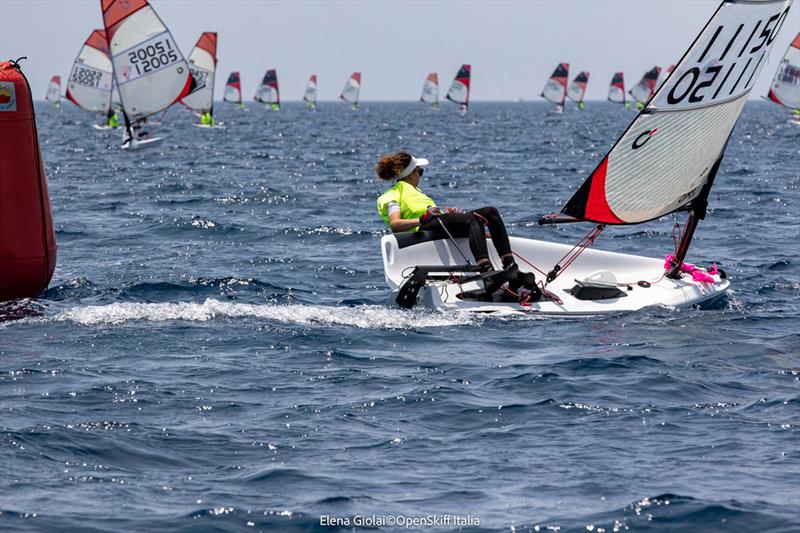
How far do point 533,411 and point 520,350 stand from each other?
5.13 ft

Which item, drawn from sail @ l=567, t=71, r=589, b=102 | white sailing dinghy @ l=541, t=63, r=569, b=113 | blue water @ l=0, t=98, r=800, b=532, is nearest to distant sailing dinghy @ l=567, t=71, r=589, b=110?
sail @ l=567, t=71, r=589, b=102

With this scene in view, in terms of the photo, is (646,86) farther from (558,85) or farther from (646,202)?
(646,202)

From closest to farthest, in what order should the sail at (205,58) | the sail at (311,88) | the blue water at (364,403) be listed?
1. the blue water at (364,403)
2. the sail at (205,58)
3. the sail at (311,88)

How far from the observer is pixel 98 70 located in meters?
44.5

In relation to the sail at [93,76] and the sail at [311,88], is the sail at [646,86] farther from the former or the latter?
the sail at [93,76]

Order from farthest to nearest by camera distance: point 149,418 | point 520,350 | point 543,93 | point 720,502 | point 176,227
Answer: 1. point 543,93
2. point 176,227
3. point 520,350
4. point 149,418
5. point 720,502

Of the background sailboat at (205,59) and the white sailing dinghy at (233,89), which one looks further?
the white sailing dinghy at (233,89)

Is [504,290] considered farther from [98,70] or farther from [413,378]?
[98,70]

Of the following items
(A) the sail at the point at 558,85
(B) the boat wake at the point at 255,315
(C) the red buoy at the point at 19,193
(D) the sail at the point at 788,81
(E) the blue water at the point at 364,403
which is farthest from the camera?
(A) the sail at the point at 558,85

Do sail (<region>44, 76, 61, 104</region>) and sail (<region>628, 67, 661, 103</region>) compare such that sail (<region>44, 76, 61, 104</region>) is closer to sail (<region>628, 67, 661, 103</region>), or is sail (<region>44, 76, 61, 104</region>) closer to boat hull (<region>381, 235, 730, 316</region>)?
sail (<region>628, 67, 661, 103</region>)

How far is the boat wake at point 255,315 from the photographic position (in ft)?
28.1

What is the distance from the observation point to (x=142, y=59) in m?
29.4

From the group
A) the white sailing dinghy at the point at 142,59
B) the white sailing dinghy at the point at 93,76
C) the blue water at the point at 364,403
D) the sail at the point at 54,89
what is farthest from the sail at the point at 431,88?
the blue water at the point at 364,403

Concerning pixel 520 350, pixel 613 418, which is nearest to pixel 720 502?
pixel 613 418
